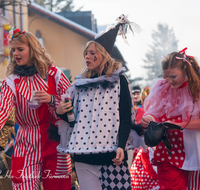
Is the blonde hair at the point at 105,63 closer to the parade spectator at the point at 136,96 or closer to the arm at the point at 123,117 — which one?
the arm at the point at 123,117

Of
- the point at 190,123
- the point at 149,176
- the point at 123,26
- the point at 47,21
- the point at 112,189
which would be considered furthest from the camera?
the point at 47,21

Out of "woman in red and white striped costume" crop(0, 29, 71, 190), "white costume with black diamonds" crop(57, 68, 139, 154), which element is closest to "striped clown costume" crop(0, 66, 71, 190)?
"woman in red and white striped costume" crop(0, 29, 71, 190)

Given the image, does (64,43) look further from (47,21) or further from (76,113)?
(76,113)

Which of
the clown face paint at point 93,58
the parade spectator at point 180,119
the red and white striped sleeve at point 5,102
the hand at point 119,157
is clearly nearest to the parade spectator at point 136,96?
the parade spectator at point 180,119

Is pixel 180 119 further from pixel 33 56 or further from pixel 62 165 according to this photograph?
pixel 33 56

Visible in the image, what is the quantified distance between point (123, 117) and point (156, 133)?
1.18ft

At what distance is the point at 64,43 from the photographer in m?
16.0

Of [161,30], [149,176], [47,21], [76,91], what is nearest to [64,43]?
[47,21]

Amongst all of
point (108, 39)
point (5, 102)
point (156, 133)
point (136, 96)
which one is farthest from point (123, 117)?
point (136, 96)

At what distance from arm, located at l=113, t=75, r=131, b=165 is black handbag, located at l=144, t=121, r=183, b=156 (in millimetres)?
230

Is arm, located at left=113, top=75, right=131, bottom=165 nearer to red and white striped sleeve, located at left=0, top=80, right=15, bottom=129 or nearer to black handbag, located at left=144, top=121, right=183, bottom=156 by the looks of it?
black handbag, located at left=144, top=121, right=183, bottom=156

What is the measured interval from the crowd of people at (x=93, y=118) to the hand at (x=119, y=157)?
0.04m

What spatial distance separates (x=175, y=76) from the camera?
2.92 metres

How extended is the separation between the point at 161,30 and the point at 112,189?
171ft
